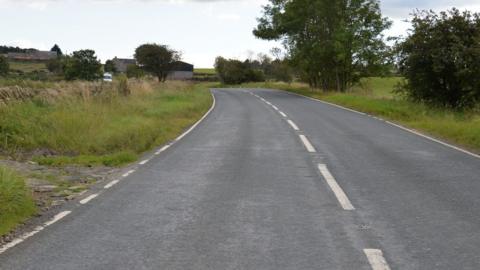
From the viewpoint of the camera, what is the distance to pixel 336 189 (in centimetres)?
801

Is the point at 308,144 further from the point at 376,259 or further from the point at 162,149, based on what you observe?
the point at 376,259

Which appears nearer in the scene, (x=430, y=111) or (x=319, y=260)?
(x=319, y=260)

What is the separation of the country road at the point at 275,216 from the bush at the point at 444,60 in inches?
458

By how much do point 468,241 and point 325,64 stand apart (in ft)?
125

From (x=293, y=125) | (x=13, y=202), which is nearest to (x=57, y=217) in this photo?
(x=13, y=202)

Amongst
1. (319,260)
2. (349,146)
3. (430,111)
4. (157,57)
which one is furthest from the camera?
(157,57)

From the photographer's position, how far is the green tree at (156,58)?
59.6 metres

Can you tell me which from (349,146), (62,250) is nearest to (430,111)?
(349,146)

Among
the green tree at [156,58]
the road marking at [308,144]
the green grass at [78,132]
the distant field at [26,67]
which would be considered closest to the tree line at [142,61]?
the green tree at [156,58]

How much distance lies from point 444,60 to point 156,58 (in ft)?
138

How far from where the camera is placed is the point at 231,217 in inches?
250

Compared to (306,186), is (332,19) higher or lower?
higher

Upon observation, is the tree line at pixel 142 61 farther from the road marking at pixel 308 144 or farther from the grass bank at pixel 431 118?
the road marking at pixel 308 144

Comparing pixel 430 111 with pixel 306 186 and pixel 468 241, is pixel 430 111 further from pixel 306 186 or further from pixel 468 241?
pixel 468 241
